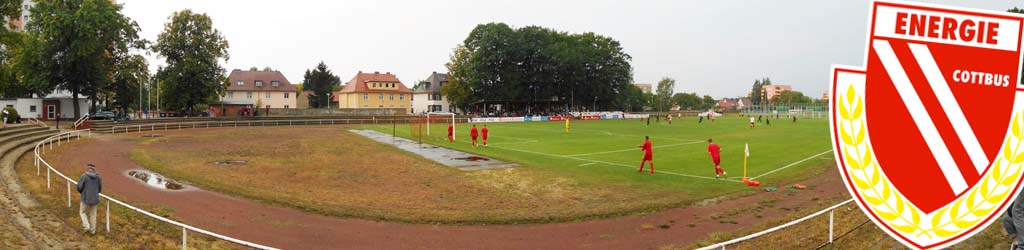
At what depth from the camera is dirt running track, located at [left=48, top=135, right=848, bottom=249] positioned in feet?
41.0

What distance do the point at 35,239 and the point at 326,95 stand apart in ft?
359

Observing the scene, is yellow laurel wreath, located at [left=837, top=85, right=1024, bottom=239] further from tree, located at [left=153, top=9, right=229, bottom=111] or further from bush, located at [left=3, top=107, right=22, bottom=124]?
tree, located at [left=153, top=9, right=229, bottom=111]

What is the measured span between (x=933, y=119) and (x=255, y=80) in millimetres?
104385

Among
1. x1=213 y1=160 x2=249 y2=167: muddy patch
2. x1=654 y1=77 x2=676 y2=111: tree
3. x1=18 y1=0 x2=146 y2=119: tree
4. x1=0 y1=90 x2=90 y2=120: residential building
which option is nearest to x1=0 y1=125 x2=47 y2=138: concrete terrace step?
x1=18 y1=0 x2=146 y2=119: tree

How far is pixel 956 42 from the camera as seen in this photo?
2957 millimetres

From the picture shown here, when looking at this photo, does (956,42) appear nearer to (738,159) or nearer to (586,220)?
(586,220)

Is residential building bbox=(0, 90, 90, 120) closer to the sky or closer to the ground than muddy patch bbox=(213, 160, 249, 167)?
closer to the sky

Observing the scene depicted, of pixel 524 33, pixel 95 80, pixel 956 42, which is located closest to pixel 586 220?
pixel 956 42

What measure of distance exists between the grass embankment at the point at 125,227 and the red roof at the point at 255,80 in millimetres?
84443

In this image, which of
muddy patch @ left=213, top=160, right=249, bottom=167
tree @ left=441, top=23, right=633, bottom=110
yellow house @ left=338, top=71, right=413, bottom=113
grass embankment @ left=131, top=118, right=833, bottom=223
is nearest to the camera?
grass embankment @ left=131, top=118, right=833, bottom=223

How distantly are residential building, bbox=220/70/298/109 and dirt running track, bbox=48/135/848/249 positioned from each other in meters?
84.8

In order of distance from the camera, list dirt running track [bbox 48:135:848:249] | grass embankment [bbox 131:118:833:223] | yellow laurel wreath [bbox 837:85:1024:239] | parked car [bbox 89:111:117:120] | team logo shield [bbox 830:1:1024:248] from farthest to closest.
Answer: parked car [bbox 89:111:117:120], grass embankment [bbox 131:118:833:223], dirt running track [bbox 48:135:848:249], yellow laurel wreath [bbox 837:85:1024:239], team logo shield [bbox 830:1:1024:248]

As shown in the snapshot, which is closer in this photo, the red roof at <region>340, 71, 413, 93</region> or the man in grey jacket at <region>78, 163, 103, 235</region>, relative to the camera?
the man in grey jacket at <region>78, 163, 103, 235</region>

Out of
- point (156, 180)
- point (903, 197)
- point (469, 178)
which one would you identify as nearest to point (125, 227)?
point (156, 180)
